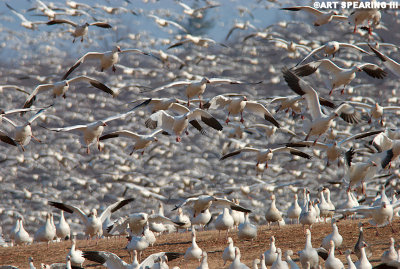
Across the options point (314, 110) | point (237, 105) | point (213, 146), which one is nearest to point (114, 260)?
point (314, 110)

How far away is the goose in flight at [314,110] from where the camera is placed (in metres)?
11.0

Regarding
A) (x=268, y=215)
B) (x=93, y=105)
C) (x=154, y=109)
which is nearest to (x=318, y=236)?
(x=268, y=215)

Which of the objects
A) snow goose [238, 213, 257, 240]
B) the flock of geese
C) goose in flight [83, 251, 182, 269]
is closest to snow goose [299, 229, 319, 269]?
the flock of geese

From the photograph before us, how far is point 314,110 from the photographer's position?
38.7 ft

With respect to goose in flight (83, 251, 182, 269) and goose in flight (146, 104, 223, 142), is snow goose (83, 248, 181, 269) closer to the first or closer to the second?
goose in flight (83, 251, 182, 269)

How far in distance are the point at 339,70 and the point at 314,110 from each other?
1.17m

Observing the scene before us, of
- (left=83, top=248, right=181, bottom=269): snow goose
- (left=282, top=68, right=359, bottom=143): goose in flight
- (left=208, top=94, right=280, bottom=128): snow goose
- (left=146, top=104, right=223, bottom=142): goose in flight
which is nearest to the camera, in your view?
(left=83, top=248, right=181, bottom=269): snow goose

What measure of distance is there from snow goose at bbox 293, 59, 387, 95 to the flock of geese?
0.03 m

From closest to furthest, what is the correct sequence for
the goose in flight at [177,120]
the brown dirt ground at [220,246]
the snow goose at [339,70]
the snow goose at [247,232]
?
the brown dirt ground at [220,246]
the snow goose at [339,70]
the goose in flight at [177,120]
the snow goose at [247,232]

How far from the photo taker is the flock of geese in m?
11.1

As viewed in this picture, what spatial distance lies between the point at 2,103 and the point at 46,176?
916 cm

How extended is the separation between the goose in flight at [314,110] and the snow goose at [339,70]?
506 millimetres

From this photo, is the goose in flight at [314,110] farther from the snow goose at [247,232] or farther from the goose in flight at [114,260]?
the goose in flight at [114,260]

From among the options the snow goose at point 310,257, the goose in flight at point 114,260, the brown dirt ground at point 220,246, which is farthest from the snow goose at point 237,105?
the goose in flight at point 114,260
